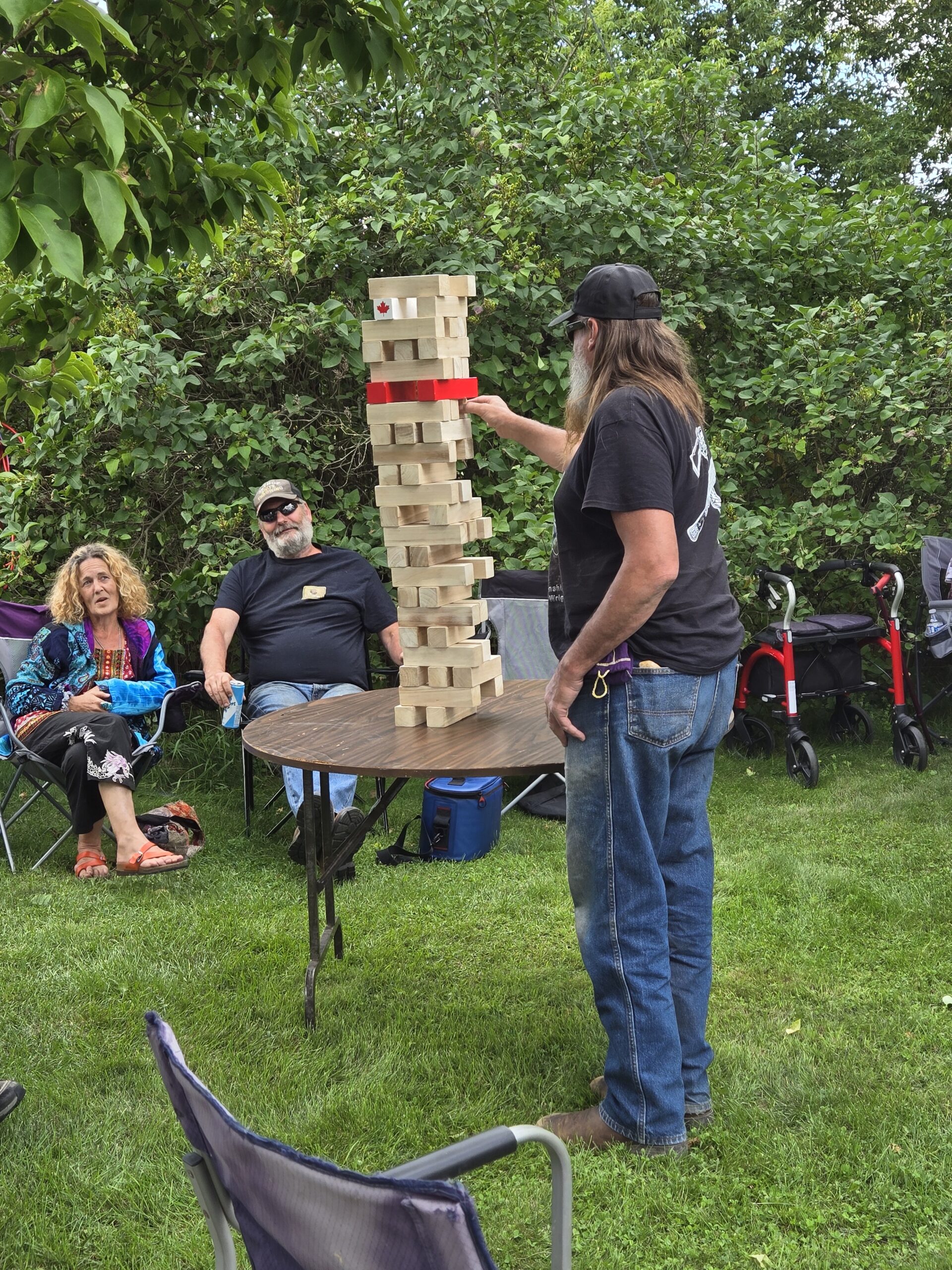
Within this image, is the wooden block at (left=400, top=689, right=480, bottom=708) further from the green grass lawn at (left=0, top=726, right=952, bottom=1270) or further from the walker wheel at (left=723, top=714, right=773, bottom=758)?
the walker wheel at (left=723, top=714, right=773, bottom=758)

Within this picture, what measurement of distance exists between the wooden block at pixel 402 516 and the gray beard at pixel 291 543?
7.41 ft

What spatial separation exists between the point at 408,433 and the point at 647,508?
3.50ft

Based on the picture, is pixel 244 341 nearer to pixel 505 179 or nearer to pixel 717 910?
pixel 505 179

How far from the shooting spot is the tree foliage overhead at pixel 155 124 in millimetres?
1884

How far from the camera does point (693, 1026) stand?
108 inches

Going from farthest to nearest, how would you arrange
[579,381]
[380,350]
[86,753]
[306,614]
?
1. [306,614]
2. [86,753]
3. [380,350]
4. [579,381]

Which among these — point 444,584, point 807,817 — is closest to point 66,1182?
point 444,584

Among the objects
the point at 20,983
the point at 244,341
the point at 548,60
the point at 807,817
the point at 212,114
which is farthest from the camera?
the point at 548,60

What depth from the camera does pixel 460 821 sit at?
4852 millimetres

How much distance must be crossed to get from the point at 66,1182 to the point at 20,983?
1202 mm

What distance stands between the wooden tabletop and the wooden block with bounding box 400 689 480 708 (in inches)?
2.5

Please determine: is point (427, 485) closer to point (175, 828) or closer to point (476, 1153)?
point (476, 1153)

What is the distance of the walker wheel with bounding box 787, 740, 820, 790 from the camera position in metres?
5.65

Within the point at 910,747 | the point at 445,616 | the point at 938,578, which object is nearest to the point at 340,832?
the point at 445,616
